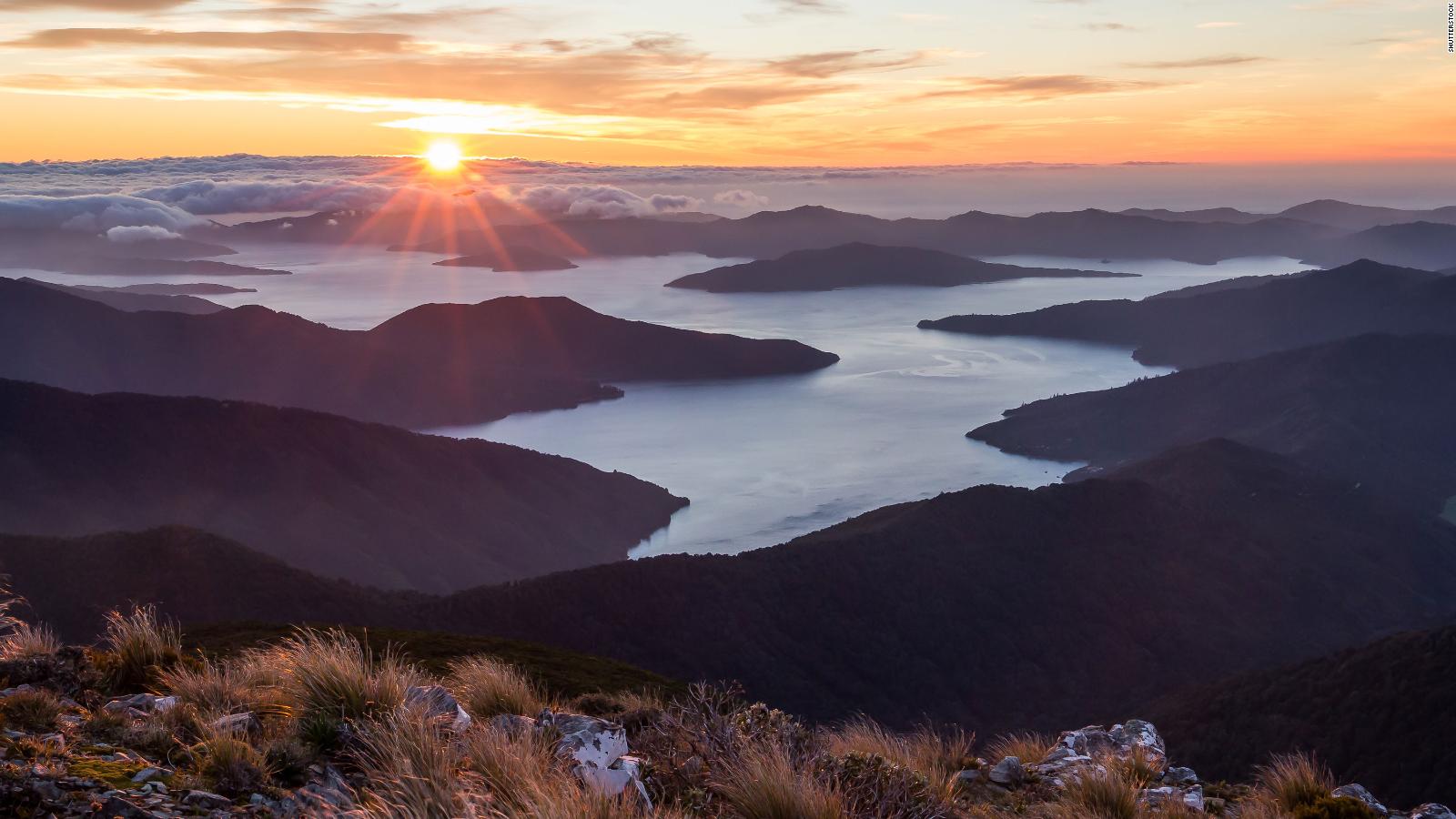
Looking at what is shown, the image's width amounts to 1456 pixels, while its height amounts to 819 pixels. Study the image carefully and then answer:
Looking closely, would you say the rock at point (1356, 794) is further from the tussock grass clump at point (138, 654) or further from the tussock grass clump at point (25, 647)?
the tussock grass clump at point (25, 647)

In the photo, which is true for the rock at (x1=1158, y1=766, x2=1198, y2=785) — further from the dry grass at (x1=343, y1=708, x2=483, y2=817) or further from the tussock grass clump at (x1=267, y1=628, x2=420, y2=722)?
the tussock grass clump at (x1=267, y1=628, x2=420, y2=722)

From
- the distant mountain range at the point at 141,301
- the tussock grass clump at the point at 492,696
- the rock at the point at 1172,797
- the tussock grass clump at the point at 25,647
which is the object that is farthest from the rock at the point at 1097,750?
the distant mountain range at the point at 141,301

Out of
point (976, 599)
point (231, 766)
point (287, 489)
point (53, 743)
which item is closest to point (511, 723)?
point (231, 766)

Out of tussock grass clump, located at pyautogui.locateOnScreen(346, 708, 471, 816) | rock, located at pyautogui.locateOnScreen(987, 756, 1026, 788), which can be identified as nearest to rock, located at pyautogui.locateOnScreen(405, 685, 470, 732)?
tussock grass clump, located at pyautogui.locateOnScreen(346, 708, 471, 816)

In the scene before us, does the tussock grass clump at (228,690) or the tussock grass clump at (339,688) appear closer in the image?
the tussock grass clump at (339,688)

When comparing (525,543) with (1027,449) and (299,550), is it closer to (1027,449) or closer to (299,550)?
(299,550)

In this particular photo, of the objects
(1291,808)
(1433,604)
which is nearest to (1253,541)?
(1433,604)

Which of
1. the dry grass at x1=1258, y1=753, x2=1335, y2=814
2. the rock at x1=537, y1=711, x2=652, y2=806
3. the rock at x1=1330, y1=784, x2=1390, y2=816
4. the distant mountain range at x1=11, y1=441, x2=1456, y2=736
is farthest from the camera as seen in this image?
the distant mountain range at x1=11, y1=441, x2=1456, y2=736
